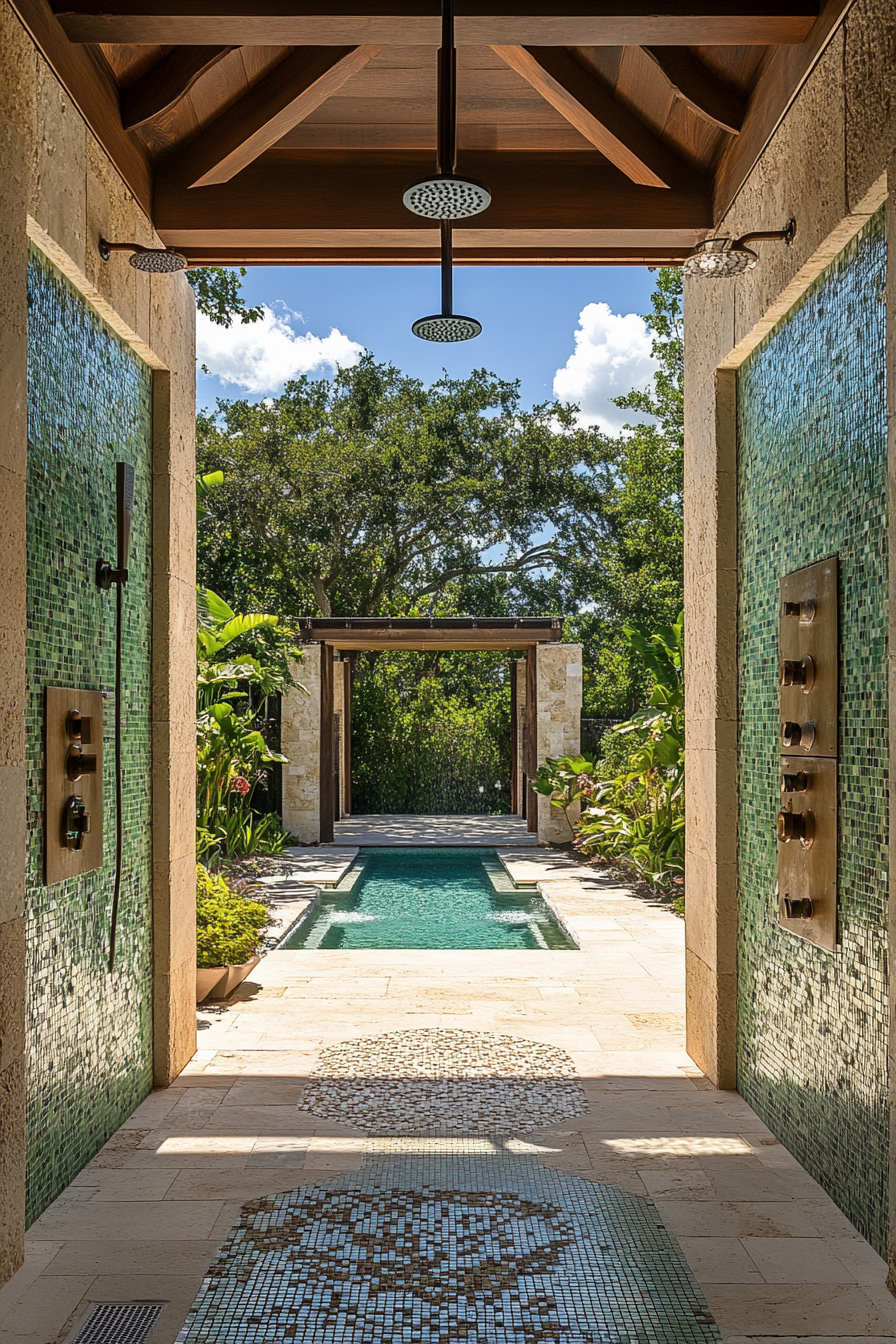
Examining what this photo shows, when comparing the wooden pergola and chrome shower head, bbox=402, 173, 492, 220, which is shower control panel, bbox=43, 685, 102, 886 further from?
the wooden pergola

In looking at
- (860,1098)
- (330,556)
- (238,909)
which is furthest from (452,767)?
(860,1098)

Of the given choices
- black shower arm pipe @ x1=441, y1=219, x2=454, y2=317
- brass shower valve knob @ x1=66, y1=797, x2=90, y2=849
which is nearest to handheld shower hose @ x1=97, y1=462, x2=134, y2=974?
brass shower valve knob @ x1=66, y1=797, x2=90, y2=849

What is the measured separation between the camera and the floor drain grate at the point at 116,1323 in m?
2.46

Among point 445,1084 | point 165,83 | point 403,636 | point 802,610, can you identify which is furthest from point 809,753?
point 403,636

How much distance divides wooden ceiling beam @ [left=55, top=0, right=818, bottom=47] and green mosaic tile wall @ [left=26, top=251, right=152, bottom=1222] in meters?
0.76

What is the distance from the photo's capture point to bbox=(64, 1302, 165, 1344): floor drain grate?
2461mm

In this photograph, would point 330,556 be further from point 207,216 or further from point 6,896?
point 6,896

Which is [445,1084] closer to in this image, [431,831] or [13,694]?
[13,694]

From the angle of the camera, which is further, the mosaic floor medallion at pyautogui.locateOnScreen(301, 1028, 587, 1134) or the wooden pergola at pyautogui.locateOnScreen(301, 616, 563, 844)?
the wooden pergola at pyautogui.locateOnScreen(301, 616, 563, 844)

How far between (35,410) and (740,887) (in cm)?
314

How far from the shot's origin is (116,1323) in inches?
100.0

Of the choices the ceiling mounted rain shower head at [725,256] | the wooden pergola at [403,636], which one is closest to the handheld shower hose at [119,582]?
the ceiling mounted rain shower head at [725,256]

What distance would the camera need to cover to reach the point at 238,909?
6039 mm

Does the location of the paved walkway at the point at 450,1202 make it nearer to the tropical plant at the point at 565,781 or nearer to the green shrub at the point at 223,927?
the green shrub at the point at 223,927
